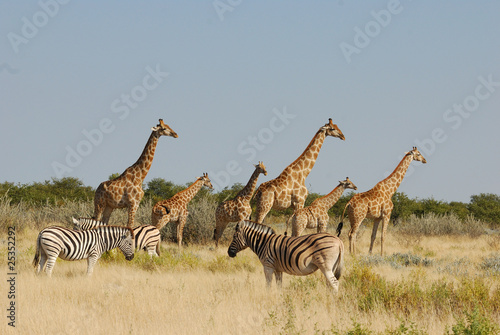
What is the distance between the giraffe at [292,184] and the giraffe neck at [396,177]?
2598 millimetres

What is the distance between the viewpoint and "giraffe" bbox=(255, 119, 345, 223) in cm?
1466

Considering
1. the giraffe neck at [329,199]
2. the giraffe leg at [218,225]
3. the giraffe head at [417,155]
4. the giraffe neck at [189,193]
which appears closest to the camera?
the giraffe neck at [329,199]

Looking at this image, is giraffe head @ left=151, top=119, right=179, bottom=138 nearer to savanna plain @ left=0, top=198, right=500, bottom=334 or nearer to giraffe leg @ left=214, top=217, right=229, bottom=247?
giraffe leg @ left=214, top=217, right=229, bottom=247

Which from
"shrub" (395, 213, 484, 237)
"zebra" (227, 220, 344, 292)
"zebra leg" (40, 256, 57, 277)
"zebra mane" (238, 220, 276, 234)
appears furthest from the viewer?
"shrub" (395, 213, 484, 237)

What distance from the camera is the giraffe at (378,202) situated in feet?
52.7

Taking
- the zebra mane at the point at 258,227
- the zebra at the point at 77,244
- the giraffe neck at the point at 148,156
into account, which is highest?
the giraffe neck at the point at 148,156

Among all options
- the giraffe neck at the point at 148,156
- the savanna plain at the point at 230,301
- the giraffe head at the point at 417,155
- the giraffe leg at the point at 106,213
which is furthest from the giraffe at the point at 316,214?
the giraffe leg at the point at 106,213

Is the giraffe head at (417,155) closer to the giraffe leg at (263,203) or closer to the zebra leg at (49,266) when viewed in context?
the giraffe leg at (263,203)

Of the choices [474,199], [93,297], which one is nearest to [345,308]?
[93,297]

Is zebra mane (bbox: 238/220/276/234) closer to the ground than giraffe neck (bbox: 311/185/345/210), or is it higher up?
closer to the ground

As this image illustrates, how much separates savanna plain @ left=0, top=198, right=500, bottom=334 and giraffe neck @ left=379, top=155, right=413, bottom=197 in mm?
4720

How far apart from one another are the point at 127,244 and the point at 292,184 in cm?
513

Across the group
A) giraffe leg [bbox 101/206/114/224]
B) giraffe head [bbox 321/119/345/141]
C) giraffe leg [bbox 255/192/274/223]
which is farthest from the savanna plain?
→ giraffe head [bbox 321/119/345/141]

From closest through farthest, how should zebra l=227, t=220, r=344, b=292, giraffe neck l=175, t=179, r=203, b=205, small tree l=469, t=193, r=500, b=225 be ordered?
zebra l=227, t=220, r=344, b=292 → giraffe neck l=175, t=179, r=203, b=205 → small tree l=469, t=193, r=500, b=225
